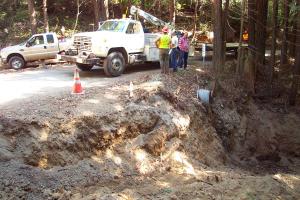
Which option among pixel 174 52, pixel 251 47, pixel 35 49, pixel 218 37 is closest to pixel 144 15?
pixel 174 52

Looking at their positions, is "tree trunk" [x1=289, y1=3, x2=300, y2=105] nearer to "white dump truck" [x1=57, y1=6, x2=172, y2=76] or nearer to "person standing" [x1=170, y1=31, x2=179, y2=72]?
"person standing" [x1=170, y1=31, x2=179, y2=72]

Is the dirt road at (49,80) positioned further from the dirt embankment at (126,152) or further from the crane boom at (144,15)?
the crane boom at (144,15)

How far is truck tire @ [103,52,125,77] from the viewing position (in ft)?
51.8

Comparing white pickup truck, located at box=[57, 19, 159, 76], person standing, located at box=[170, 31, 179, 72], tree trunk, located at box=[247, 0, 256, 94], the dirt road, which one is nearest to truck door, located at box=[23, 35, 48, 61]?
the dirt road

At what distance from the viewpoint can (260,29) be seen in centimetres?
1816

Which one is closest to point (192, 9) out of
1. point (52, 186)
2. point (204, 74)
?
point (204, 74)

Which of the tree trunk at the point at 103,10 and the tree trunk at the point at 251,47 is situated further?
the tree trunk at the point at 103,10

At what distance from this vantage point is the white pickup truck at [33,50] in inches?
811

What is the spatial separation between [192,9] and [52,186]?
87.5 ft

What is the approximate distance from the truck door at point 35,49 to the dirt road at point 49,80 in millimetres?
1599

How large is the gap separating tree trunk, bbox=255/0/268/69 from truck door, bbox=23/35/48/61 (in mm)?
10930

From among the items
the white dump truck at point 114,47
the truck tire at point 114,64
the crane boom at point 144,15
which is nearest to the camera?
the white dump truck at point 114,47

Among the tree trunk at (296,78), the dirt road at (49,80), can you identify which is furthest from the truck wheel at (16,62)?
the tree trunk at (296,78)

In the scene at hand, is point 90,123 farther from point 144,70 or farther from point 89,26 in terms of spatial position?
point 89,26
